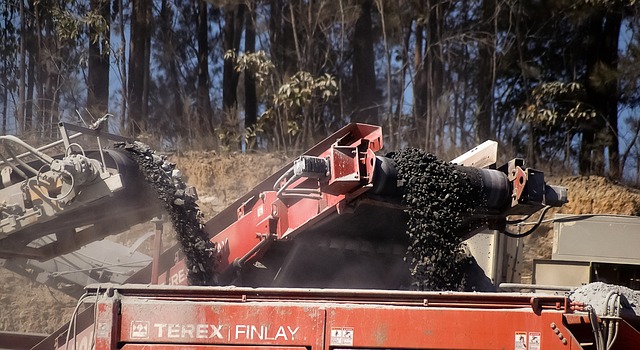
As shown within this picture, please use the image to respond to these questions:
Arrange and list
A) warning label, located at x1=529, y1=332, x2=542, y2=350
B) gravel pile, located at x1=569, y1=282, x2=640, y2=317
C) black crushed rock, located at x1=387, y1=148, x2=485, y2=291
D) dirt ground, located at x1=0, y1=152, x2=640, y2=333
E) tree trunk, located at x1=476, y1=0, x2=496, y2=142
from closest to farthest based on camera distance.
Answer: warning label, located at x1=529, y1=332, x2=542, y2=350 < gravel pile, located at x1=569, y1=282, x2=640, y2=317 < black crushed rock, located at x1=387, y1=148, x2=485, y2=291 < dirt ground, located at x1=0, y1=152, x2=640, y2=333 < tree trunk, located at x1=476, y1=0, x2=496, y2=142

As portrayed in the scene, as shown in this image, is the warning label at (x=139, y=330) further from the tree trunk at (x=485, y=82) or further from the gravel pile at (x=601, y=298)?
the tree trunk at (x=485, y=82)

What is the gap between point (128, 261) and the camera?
32.8 ft

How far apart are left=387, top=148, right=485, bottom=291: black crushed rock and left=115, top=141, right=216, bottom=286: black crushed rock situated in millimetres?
1565

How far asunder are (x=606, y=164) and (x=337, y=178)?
14536 mm

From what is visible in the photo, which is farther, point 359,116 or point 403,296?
point 359,116

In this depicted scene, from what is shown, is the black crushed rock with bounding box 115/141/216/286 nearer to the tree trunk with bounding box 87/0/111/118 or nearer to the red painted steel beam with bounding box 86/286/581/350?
the red painted steel beam with bounding box 86/286/581/350

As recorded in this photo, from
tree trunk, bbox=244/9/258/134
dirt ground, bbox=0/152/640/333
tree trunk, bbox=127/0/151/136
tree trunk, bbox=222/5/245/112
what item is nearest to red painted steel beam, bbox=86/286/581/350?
dirt ground, bbox=0/152/640/333

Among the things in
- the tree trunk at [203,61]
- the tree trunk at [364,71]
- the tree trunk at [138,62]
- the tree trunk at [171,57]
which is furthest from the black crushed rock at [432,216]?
the tree trunk at [171,57]

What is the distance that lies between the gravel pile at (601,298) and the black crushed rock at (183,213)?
2.66 m

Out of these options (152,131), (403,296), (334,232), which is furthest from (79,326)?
(152,131)

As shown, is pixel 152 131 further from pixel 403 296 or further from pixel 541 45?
pixel 403 296

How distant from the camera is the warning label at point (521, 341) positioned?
4953mm

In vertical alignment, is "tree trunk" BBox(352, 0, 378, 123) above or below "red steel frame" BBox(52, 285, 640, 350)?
above

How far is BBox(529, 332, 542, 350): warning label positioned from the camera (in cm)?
495
